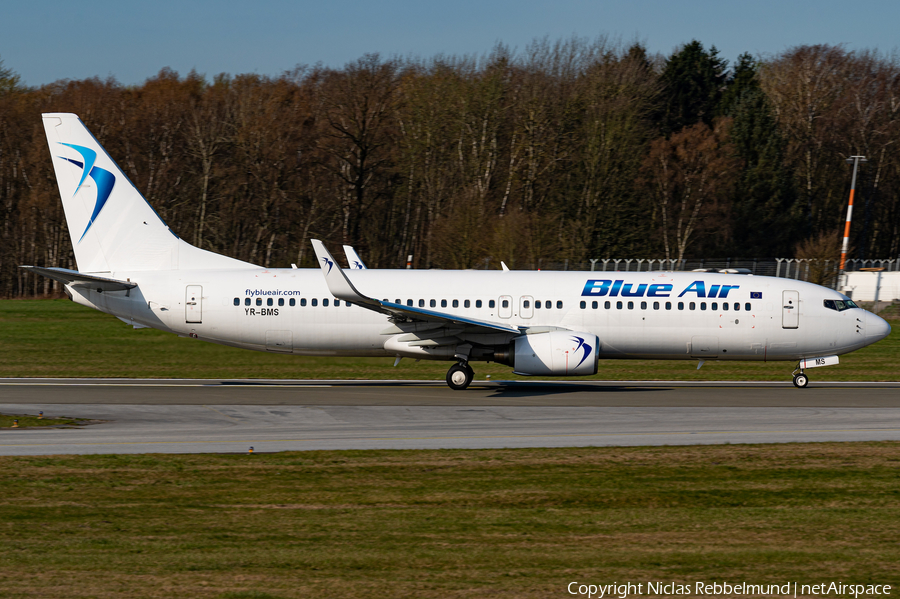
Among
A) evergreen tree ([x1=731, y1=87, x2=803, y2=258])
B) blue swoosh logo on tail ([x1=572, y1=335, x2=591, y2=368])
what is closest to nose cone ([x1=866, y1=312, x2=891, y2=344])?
blue swoosh logo on tail ([x1=572, y1=335, x2=591, y2=368])

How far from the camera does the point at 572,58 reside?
7138 cm

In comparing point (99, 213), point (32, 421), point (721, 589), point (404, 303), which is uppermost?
point (99, 213)

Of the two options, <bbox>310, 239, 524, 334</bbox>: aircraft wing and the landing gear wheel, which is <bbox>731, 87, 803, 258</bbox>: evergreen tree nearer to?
the landing gear wheel

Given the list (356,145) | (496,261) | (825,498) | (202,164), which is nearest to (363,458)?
(825,498)

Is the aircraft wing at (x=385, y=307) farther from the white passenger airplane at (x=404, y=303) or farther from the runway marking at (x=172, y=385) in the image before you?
the runway marking at (x=172, y=385)

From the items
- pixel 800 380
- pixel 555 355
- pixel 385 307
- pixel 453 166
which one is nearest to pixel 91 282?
pixel 385 307

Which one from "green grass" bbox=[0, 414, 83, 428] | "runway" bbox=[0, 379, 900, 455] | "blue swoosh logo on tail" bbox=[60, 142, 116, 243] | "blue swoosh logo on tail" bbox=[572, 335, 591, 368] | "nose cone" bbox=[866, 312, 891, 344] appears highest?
"blue swoosh logo on tail" bbox=[60, 142, 116, 243]

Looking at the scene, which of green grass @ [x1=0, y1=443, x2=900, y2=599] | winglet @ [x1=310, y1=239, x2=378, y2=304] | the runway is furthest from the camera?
winglet @ [x1=310, y1=239, x2=378, y2=304]

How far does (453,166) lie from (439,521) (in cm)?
5483

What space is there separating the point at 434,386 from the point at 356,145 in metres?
36.8

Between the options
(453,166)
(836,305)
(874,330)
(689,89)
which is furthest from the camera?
(689,89)

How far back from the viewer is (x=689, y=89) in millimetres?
83250

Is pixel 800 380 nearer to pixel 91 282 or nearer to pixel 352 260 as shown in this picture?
pixel 352 260

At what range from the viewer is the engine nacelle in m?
24.1
